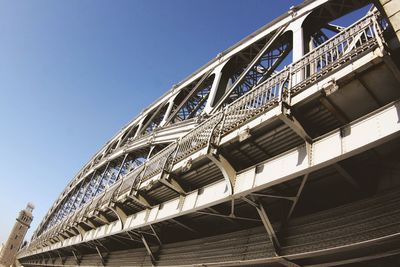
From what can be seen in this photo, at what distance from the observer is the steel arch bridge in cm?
592

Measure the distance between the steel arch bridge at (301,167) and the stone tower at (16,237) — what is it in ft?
259

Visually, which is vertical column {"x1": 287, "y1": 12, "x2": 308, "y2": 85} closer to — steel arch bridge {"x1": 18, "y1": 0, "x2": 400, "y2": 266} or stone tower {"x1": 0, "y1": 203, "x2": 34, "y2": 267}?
steel arch bridge {"x1": 18, "y1": 0, "x2": 400, "y2": 266}

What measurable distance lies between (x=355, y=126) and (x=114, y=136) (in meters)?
29.1

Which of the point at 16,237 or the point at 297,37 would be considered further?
the point at 16,237

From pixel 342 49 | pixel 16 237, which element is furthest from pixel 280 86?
pixel 16 237

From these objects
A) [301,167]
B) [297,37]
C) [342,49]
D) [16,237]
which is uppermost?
[297,37]

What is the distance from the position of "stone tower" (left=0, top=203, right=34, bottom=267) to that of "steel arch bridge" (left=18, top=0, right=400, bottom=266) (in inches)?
3104

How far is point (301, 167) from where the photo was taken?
21.2 ft

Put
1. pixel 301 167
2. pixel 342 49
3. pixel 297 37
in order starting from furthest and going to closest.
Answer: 1. pixel 297 37
2. pixel 342 49
3. pixel 301 167

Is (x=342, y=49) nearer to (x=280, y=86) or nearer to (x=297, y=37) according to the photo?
(x=280, y=86)

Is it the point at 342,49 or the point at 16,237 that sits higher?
the point at 342,49

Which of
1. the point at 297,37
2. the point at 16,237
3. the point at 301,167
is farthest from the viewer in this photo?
the point at 16,237

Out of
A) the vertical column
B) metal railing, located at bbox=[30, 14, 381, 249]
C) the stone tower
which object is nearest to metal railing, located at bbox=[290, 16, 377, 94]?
metal railing, located at bbox=[30, 14, 381, 249]

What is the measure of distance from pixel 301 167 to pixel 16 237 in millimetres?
93472
